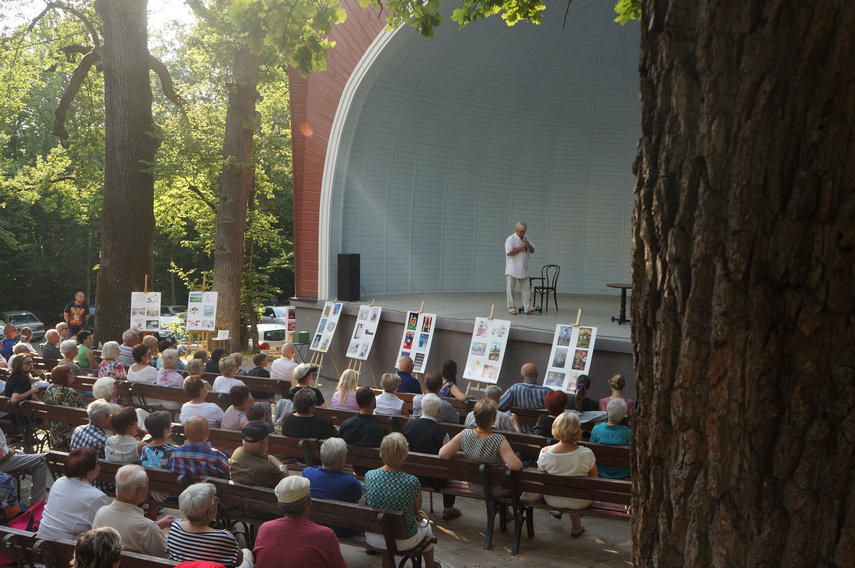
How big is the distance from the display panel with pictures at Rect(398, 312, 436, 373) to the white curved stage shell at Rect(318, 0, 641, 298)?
3.77 meters

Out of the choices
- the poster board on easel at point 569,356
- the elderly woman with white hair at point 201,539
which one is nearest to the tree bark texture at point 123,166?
the poster board on easel at point 569,356

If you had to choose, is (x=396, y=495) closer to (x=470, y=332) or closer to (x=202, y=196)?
(x=470, y=332)

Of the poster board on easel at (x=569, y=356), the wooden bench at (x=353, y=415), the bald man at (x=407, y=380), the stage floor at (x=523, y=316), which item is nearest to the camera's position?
the wooden bench at (x=353, y=415)

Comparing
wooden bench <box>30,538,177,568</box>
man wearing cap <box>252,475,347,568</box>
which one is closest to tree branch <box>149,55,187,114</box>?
wooden bench <box>30,538,177,568</box>

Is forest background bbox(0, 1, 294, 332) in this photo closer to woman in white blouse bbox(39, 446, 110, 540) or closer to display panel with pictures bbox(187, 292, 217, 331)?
display panel with pictures bbox(187, 292, 217, 331)

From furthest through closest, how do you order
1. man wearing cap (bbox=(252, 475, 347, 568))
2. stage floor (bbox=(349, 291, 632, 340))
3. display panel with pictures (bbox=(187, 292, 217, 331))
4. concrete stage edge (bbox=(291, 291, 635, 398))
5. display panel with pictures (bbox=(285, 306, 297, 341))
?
display panel with pictures (bbox=(285, 306, 297, 341)), display panel with pictures (bbox=(187, 292, 217, 331)), stage floor (bbox=(349, 291, 632, 340)), concrete stage edge (bbox=(291, 291, 635, 398)), man wearing cap (bbox=(252, 475, 347, 568))

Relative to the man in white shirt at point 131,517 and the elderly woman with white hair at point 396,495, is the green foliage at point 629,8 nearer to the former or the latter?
the elderly woman with white hair at point 396,495

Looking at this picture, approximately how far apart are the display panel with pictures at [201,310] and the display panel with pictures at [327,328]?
2.19 m

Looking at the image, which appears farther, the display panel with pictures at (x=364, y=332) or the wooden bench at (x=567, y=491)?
the display panel with pictures at (x=364, y=332)

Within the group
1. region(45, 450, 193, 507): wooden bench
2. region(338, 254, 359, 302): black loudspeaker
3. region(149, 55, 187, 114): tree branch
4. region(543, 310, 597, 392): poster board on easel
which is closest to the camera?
region(45, 450, 193, 507): wooden bench

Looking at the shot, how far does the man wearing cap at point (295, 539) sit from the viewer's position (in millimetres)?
3992

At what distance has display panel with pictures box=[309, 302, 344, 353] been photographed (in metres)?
13.1

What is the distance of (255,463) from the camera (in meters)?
5.25

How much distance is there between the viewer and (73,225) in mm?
35688
